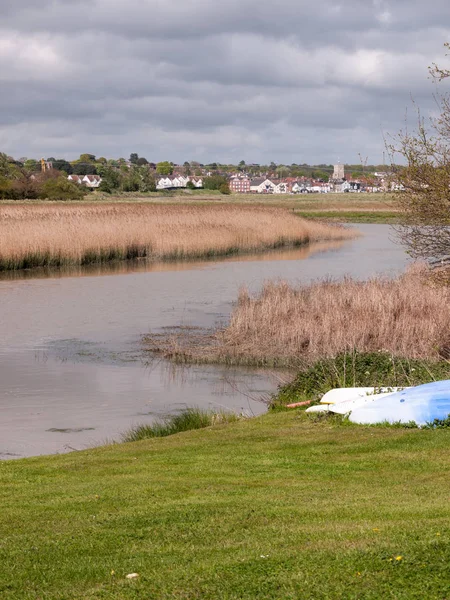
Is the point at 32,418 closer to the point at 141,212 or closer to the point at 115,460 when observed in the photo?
the point at 115,460

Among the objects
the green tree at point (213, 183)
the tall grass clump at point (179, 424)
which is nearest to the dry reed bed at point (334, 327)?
the tall grass clump at point (179, 424)

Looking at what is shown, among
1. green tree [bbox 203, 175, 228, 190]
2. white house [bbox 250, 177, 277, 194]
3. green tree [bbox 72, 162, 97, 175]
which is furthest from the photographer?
white house [bbox 250, 177, 277, 194]

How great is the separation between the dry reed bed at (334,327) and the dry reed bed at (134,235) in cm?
1782

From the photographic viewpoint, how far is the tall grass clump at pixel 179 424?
12.4 m

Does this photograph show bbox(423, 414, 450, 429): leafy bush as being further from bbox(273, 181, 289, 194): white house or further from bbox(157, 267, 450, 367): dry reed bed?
bbox(273, 181, 289, 194): white house

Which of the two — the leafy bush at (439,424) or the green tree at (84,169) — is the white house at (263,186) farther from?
the leafy bush at (439,424)

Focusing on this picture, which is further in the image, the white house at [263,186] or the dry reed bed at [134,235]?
the white house at [263,186]

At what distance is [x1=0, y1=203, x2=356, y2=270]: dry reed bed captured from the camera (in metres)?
37.8

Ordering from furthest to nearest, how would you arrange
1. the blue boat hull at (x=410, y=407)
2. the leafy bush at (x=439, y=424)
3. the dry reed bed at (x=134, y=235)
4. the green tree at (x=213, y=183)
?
the green tree at (x=213, y=183) → the dry reed bed at (x=134, y=235) → the blue boat hull at (x=410, y=407) → the leafy bush at (x=439, y=424)

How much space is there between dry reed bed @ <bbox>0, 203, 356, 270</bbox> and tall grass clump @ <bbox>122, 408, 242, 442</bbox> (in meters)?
24.5

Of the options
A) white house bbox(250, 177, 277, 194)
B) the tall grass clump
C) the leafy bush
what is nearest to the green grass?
the tall grass clump

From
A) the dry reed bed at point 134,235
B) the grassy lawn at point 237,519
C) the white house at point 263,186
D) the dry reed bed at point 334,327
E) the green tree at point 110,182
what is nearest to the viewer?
the grassy lawn at point 237,519

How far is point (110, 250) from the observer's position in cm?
4009

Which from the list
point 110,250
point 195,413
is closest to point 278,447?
point 195,413
